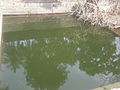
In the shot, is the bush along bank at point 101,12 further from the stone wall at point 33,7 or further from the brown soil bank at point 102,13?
the stone wall at point 33,7

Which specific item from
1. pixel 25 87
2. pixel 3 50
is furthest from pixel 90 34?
pixel 25 87

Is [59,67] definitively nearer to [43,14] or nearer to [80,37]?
[80,37]

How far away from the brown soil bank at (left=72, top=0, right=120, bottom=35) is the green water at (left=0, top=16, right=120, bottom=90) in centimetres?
37

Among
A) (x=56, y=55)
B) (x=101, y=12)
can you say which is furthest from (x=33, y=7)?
(x=56, y=55)

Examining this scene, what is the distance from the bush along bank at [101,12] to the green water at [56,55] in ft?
1.18

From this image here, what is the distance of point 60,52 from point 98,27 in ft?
9.80

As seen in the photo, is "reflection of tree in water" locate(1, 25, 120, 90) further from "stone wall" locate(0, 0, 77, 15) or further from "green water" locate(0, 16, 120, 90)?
"stone wall" locate(0, 0, 77, 15)

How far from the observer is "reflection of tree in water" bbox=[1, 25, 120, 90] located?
243 inches

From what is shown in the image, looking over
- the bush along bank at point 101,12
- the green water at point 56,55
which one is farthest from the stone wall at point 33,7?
the bush along bank at point 101,12

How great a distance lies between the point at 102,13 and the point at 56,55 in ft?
11.9

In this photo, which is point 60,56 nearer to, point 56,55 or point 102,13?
point 56,55

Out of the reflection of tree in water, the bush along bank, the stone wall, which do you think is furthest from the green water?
the stone wall

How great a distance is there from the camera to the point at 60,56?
7.45 meters

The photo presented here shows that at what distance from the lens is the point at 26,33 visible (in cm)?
892
